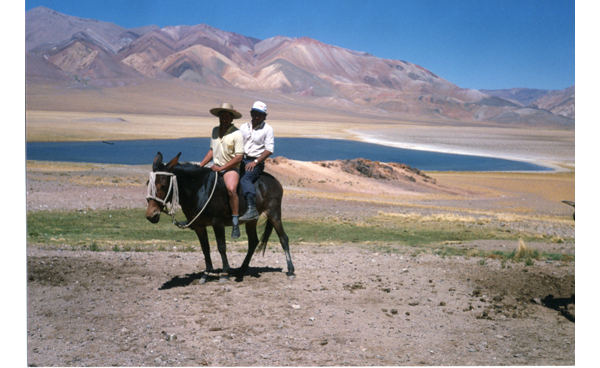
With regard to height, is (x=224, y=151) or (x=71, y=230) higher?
(x=224, y=151)

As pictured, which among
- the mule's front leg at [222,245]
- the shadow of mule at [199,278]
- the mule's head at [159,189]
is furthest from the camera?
the shadow of mule at [199,278]

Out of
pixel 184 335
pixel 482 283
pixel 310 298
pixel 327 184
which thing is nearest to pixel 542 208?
pixel 327 184

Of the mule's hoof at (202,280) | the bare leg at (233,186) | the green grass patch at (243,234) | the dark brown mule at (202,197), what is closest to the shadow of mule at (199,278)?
the mule's hoof at (202,280)

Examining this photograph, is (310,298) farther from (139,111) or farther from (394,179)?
(139,111)

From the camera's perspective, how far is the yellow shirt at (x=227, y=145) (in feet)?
23.3

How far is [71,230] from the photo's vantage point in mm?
13922

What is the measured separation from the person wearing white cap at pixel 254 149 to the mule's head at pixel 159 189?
1.04m

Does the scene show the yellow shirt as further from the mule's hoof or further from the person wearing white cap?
the mule's hoof

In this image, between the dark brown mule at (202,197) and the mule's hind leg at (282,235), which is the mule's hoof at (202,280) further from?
the mule's hind leg at (282,235)

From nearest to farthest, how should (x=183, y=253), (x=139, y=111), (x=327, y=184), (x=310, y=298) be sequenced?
Result: 1. (x=310, y=298)
2. (x=183, y=253)
3. (x=327, y=184)
4. (x=139, y=111)

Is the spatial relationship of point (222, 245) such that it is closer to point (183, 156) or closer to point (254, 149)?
point (254, 149)

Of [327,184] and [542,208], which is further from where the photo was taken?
[327,184]

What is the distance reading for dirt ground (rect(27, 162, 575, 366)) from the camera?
19.3 ft
